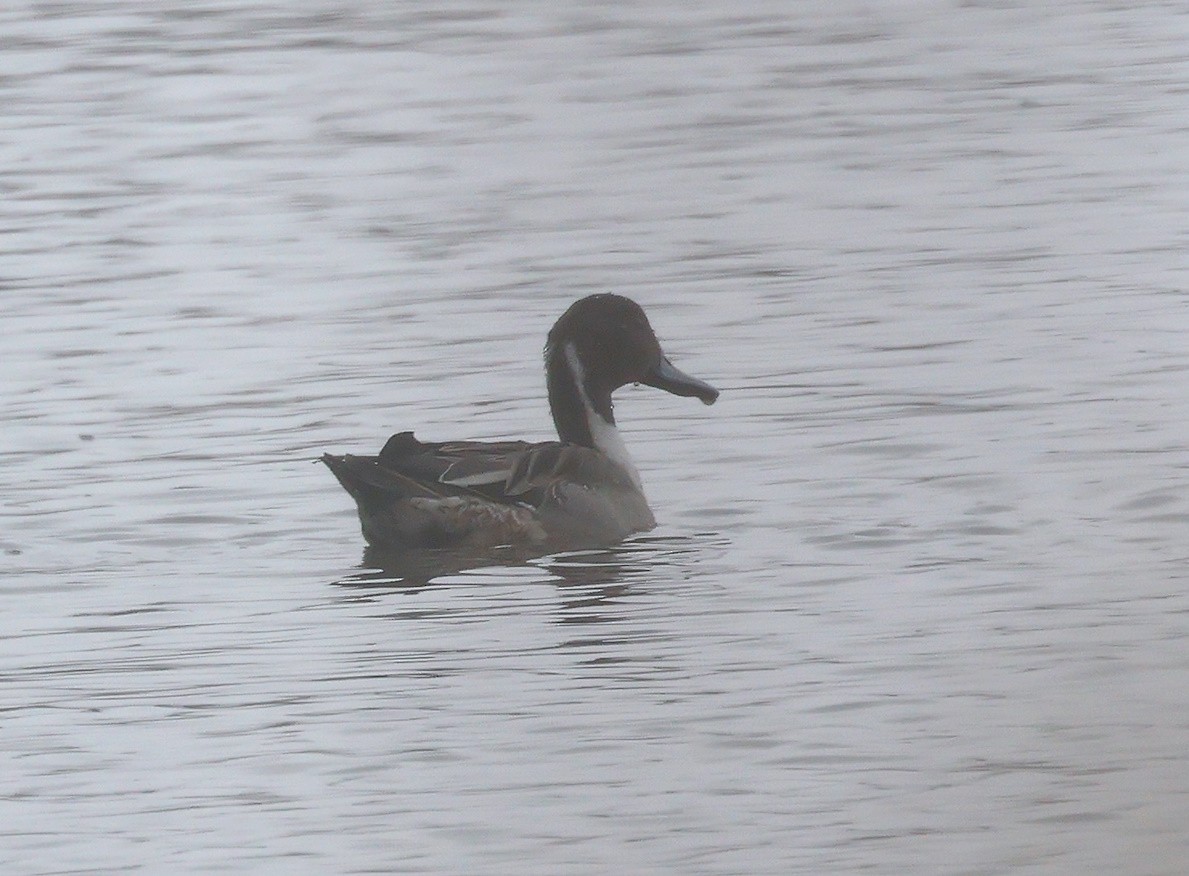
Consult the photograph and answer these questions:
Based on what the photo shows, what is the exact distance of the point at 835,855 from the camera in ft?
21.8

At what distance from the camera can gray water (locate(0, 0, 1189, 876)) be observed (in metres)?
7.20

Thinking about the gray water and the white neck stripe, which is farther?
the white neck stripe

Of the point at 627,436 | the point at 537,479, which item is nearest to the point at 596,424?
the point at 537,479

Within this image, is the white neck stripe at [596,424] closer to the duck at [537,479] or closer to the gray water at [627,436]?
the duck at [537,479]

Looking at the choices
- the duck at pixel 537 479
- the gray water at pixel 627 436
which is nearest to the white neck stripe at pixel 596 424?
the duck at pixel 537 479

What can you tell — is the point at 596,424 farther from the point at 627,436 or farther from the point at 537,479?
the point at 627,436

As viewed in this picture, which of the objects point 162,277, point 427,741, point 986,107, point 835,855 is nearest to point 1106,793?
point 835,855

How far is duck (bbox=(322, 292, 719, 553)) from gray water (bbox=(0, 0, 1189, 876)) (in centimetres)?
22

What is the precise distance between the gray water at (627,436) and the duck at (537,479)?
223 mm

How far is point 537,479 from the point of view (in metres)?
10.7

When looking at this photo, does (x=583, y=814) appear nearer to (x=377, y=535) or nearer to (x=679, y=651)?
(x=679, y=651)

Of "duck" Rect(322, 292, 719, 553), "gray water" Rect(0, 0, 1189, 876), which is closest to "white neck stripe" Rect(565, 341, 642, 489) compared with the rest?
"duck" Rect(322, 292, 719, 553)

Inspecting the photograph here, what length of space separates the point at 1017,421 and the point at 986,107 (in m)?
7.25

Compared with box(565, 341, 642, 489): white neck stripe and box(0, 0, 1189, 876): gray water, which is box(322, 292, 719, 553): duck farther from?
box(0, 0, 1189, 876): gray water
